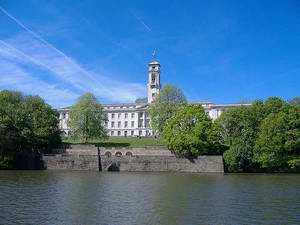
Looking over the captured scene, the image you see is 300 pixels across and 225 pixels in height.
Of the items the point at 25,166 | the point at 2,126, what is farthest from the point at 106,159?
the point at 2,126

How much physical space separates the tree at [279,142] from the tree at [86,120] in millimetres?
42568

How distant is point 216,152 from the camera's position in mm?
78250

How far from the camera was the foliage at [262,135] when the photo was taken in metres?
67.6

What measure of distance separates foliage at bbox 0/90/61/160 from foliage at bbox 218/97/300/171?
32.2 m

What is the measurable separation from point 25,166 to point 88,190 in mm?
42235

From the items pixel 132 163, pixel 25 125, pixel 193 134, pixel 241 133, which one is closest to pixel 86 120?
pixel 25 125

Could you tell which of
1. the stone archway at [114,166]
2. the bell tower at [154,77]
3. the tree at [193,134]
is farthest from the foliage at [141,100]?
the stone archway at [114,166]

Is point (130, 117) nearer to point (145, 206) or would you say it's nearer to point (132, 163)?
point (132, 163)

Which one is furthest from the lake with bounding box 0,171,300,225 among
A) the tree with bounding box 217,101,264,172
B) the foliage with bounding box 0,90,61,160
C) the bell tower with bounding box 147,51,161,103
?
the bell tower with bounding box 147,51,161,103

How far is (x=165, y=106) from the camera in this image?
101 meters

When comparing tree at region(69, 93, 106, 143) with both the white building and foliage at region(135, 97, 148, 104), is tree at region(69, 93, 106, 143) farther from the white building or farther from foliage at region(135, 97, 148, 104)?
foliage at region(135, 97, 148, 104)

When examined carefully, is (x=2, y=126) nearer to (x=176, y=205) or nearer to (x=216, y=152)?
A: (x=216, y=152)

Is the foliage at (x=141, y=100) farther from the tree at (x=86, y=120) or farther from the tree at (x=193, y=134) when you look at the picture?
the tree at (x=193, y=134)

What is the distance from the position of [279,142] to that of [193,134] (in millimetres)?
14794
